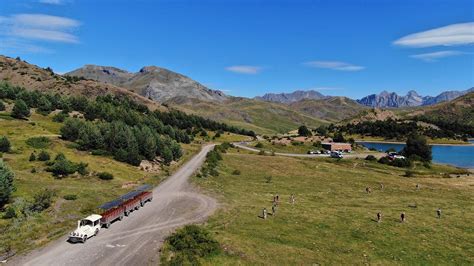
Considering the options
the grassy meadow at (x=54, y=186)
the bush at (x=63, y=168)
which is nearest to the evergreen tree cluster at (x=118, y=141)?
the grassy meadow at (x=54, y=186)

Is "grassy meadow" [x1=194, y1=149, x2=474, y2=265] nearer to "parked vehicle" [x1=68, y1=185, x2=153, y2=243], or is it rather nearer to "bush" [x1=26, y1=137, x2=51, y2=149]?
"parked vehicle" [x1=68, y1=185, x2=153, y2=243]

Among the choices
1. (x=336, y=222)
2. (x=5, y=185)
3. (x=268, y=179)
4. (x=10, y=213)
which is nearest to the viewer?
(x=10, y=213)

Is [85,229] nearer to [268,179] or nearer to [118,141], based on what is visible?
[268,179]

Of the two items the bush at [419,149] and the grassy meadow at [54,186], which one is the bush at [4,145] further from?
the bush at [419,149]

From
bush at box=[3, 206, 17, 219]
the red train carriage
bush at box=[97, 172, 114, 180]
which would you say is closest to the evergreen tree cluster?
bush at box=[97, 172, 114, 180]

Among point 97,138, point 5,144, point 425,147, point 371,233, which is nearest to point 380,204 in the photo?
point 371,233

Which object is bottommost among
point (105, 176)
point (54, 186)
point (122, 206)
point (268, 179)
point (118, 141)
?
point (268, 179)

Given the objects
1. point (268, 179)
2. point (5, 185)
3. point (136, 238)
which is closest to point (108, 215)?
point (136, 238)
